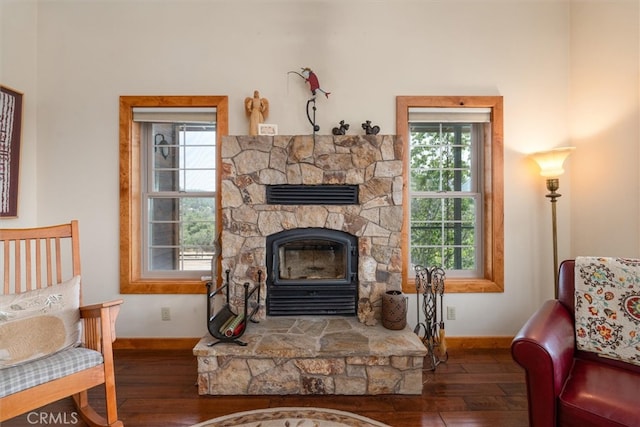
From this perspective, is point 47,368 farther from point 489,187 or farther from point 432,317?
point 489,187

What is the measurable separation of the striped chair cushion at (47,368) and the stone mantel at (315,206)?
100cm

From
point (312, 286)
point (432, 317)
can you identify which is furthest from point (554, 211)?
point (312, 286)

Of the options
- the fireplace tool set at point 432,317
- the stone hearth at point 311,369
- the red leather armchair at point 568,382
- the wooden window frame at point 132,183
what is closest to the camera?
the red leather armchair at point 568,382

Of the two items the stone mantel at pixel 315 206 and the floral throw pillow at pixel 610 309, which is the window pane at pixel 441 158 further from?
the floral throw pillow at pixel 610 309

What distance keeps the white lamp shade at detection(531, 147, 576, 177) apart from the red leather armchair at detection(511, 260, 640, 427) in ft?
Answer: 4.48

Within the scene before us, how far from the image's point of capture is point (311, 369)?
1.91 metres

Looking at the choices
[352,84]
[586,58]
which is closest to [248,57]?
[352,84]

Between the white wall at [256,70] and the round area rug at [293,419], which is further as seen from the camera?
the white wall at [256,70]

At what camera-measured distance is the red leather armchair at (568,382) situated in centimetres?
120

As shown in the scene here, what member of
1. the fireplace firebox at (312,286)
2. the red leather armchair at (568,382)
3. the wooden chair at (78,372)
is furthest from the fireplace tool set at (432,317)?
the wooden chair at (78,372)

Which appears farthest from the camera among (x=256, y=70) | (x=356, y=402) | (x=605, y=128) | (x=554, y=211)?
(x=256, y=70)

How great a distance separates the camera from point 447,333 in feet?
8.48

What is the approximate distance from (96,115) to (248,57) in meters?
1.44

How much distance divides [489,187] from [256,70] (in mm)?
2347
